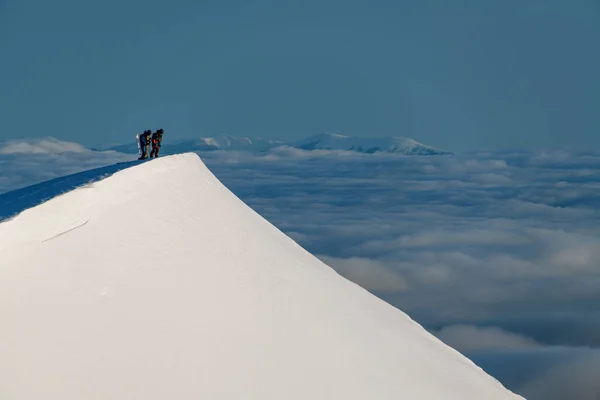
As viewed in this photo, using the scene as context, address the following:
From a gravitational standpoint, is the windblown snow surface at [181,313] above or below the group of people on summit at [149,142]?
below

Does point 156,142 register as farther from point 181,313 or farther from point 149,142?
point 181,313

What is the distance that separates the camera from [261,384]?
49.4ft

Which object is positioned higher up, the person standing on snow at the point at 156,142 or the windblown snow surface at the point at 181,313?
the person standing on snow at the point at 156,142

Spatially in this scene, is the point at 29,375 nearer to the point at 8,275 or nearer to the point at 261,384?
the point at 8,275

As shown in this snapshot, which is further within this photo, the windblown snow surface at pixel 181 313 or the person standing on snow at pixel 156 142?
the person standing on snow at pixel 156 142

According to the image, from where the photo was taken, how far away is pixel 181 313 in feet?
51.1

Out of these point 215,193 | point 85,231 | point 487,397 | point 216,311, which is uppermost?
point 215,193

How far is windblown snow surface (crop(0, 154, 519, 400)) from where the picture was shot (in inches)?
521

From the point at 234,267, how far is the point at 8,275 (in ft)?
18.7

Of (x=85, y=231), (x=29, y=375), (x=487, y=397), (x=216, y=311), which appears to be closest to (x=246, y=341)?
(x=216, y=311)

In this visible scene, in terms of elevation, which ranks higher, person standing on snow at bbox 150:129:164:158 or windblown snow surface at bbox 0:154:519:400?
person standing on snow at bbox 150:129:164:158

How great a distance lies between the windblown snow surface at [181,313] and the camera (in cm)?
1323

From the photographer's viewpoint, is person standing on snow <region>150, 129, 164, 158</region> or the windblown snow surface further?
person standing on snow <region>150, 129, 164, 158</region>

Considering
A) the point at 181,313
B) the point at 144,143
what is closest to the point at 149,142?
the point at 144,143
